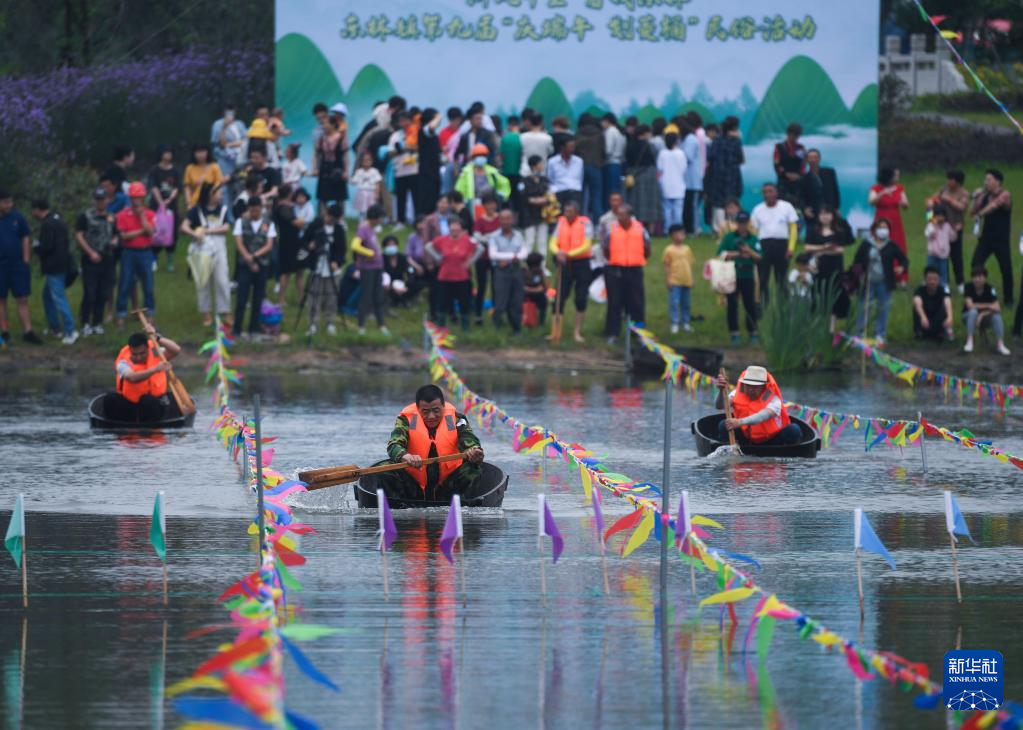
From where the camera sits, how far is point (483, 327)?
26625 mm

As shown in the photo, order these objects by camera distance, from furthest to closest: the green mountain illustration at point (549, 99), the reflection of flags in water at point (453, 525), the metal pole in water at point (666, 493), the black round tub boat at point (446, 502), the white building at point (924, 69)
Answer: the white building at point (924, 69) < the green mountain illustration at point (549, 99) < the black round tub boat at point (446, 502) < the reflection of flags in water at point (453, 525) < the metal pole in water at point (666, 493)

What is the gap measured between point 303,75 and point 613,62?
526 centimetres

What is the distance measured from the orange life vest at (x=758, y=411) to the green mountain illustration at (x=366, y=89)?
14231 mm

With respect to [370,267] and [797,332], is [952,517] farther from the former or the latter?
[370,267]

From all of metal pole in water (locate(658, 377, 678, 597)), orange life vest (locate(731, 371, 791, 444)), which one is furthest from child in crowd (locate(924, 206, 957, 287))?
metal pole in water (locate(658, 377, 678, 597))

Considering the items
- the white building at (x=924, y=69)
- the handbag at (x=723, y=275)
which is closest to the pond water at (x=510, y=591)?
the handbag at (x=723, y=275)

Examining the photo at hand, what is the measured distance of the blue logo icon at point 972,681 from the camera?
368 inches

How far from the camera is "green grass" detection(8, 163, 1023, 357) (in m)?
26.0

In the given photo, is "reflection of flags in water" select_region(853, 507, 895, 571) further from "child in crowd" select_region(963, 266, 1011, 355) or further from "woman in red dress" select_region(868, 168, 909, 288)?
"woman in red dress" select_region(868, 168, 909, 288)

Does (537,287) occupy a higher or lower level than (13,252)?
lower

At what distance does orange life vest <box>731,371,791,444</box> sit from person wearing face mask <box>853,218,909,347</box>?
27.2 ft

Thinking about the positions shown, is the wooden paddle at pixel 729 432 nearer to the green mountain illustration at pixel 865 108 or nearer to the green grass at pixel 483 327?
the green grass at pixel 483 327

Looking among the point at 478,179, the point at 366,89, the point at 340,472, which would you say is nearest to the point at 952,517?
the point at 340,472

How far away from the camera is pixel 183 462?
1770 cm
